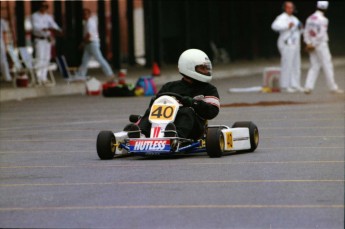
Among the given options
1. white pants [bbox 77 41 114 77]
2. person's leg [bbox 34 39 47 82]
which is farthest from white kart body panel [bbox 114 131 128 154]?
white pants [bbox 77 41 114 77]

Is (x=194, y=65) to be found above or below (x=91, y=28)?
above

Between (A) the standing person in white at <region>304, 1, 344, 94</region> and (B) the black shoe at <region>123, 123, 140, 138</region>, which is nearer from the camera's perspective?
(B) the black shoe at <region>123, 123, 140, 138</region>

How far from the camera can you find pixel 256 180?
1276 cm

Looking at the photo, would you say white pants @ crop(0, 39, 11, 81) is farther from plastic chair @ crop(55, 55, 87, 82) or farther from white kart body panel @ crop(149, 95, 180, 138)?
white kart body panel @ crop(149, 95, 180, 138)

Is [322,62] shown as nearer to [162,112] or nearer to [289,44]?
[289,44]

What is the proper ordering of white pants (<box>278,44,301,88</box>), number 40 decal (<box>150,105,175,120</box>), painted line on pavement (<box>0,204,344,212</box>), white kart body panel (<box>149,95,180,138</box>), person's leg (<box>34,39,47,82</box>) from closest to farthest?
painted line on pavement (<box>0,204,344,212</box>), white kart body panel (<box>149,95,180,138</box>), number 40 decal (<box>150,105,175,120</box>), white pants (<box>278,44,301,88</box>), person's leg (<box>34,39,47,82</box>)

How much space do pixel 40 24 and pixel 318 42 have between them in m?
7.65

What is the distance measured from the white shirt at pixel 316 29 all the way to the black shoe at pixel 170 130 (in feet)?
49.4

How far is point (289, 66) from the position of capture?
31406 millimetres

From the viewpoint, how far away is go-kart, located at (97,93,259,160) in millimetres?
14844

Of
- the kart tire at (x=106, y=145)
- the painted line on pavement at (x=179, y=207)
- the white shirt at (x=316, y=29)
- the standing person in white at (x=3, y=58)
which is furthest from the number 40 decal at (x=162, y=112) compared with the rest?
the standing person in white at (x=3, y=58)

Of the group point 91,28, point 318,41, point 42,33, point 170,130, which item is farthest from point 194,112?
point 91,28

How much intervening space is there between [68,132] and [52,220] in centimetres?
1008

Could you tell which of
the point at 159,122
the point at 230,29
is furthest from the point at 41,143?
the point at 230,29
